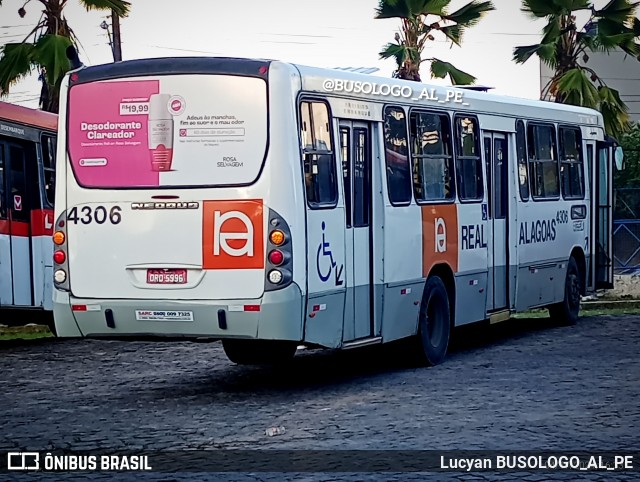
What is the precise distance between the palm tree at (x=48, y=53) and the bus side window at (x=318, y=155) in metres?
14.6

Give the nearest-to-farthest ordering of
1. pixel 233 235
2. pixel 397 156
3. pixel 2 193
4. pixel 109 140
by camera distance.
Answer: pixel 233 235, pixel 109 140, pixel 397 156, pixel 2 193

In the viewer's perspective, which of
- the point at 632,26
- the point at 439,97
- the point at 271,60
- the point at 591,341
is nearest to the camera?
the point at 271,60

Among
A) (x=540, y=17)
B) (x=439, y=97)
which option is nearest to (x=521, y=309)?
(x=439, y=97)

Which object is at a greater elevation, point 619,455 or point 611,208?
point 611,208

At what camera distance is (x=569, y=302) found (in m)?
19.6

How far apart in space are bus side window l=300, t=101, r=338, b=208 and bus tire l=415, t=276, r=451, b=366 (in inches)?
91.7

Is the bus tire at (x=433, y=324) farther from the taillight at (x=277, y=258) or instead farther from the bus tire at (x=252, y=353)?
the taillight at (x=277, y=258)

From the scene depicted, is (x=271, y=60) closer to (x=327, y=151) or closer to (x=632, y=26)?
(x=327, y=151)

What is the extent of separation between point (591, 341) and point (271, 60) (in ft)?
22.6

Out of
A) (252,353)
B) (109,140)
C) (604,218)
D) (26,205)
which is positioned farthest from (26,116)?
(604,218)

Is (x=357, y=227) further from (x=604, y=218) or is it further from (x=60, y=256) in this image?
(x=604, y=218)

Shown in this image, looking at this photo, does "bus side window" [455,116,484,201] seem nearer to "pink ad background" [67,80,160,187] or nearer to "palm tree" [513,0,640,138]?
"pink ad background" [67,80,160,187]

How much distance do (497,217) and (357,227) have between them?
3968 millimetres

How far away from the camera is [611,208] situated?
2109 cm
